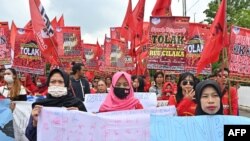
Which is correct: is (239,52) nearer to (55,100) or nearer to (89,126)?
(89,126)

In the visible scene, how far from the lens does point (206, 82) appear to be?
4285 millimetres

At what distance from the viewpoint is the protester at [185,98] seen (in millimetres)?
5414

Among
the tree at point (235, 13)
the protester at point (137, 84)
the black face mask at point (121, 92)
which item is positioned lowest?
the black face mask at point (121, 92)

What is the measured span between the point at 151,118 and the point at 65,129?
73cm

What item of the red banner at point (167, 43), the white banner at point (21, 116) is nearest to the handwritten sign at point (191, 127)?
the white banner at point (21, 116)

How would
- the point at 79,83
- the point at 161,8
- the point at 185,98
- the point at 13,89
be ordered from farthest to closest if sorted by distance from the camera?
the point at 161,8 < the point at 79,83 < the point at 13,89 < the point at 185,98

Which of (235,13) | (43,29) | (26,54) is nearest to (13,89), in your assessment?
(43,29)

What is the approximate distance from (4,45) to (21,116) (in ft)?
24.1

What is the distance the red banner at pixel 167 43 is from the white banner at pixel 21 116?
461 centimetres

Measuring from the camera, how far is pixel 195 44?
12.8 metres

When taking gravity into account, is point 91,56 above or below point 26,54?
above

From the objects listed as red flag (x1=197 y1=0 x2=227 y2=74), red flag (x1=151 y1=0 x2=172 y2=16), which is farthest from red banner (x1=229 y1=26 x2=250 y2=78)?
red flag (x1=151 y1=0 x2=172 y2=16)

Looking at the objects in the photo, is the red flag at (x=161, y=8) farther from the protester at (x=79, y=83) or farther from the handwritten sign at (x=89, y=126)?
the handwritten sign at (x=89, y=126)

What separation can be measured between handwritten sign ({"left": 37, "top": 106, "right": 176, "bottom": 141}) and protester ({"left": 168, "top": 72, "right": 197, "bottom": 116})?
92 cm
